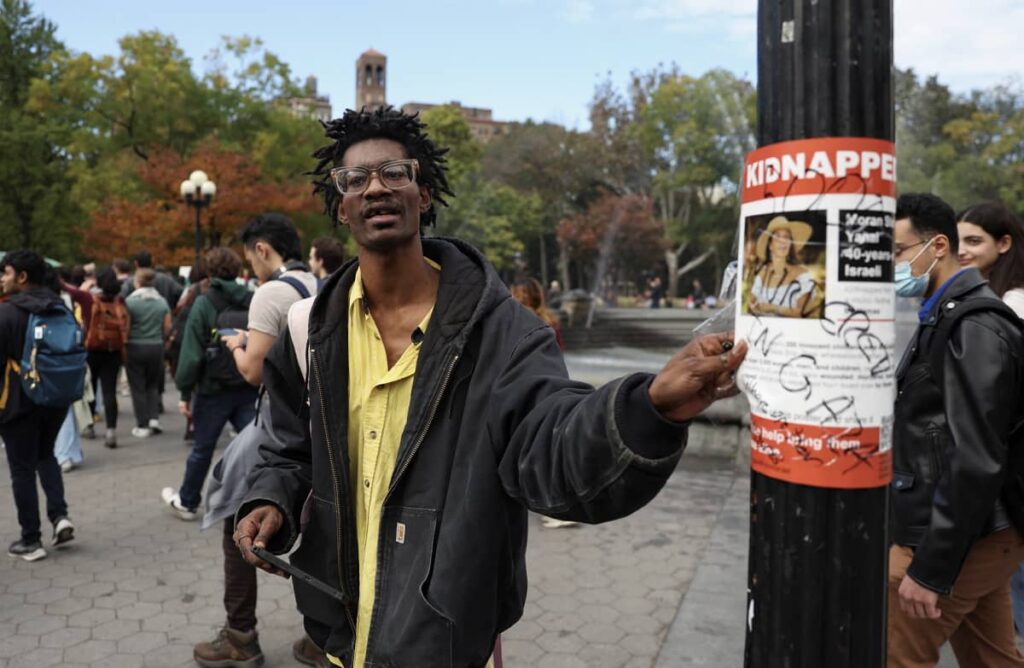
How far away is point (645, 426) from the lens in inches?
55.9

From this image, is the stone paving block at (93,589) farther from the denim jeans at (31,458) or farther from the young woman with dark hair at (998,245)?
the young woman with dark hair at (998,245)

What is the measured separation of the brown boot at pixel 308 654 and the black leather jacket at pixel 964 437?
2.88 metres

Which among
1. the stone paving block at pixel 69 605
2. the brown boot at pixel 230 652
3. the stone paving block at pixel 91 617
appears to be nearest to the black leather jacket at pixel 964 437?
the brown boot at pixel 230 652

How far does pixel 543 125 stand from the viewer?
49500mm

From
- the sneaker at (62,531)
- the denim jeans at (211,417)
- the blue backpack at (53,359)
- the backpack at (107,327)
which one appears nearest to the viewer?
the blue backpack at (53,359)

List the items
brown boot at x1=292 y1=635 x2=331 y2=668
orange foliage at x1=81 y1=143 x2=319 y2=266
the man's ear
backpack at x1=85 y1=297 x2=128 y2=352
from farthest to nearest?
orange foliage at x1=81 y1=143 x2=319 y2=266 < backpack at x1=85 y1=297 x2=128 y2=352 < brown boot at x1=292 y1=635 x2=331 y2=668 < the man's ear

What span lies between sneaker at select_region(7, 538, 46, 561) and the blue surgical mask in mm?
5573

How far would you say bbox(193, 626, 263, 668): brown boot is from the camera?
4039mm

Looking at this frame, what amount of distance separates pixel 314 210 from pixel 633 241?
69.6 feet

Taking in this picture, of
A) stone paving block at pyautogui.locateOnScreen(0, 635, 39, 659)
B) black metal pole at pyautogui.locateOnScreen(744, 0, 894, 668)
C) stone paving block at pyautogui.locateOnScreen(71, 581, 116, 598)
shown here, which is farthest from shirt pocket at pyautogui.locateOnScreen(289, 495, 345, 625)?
stone paving block at pyautogui.locateOnScreen(71, 581, 116, 598)

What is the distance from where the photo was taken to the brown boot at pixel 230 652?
4039 millimetres

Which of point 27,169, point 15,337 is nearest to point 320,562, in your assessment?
point 15,337

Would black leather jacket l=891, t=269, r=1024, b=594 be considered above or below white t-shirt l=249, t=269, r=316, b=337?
below

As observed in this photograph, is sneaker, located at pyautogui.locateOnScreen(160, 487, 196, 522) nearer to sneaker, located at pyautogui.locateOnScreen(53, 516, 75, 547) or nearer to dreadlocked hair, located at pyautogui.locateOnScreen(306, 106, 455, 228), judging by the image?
sneaker, located at pyautogui.locateOnScreen(53, 516, 75, 547)
